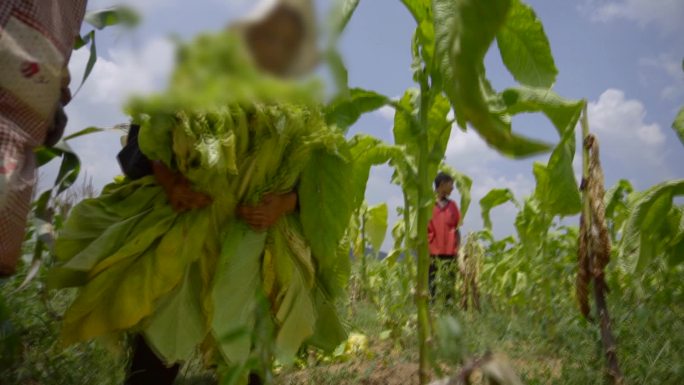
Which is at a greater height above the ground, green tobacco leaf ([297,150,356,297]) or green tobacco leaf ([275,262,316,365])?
green tobacco leaf ([297,150,356,297])

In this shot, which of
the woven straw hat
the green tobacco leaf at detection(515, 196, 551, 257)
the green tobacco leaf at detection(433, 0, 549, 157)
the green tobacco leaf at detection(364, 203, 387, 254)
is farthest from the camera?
the green tobacco leaf at detection(364, 203, 387, 254)

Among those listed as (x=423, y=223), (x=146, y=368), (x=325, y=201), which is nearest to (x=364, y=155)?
(x=423, y=223)

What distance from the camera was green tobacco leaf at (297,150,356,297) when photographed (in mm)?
1311

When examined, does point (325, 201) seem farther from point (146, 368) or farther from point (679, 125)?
point (679, 125)

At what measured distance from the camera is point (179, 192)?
1.36m

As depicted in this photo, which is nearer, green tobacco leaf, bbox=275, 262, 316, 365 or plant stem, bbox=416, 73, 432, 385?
green tobacco leaf, bbox=275, 262, 316, 365

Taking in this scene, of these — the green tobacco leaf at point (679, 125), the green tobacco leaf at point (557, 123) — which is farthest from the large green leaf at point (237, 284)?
the green tobacco leaf at point (679, 125)

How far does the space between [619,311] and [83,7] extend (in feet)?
6.99

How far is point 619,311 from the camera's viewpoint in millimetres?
2146

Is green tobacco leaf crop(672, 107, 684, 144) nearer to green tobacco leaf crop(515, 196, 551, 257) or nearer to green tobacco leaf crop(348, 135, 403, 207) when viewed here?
green tobacco leaf crop(348, 135, 403, 207)

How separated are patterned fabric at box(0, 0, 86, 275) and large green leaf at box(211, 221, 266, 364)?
0.58 m

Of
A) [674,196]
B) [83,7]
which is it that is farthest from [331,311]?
[674,196]

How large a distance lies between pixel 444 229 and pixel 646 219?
2799 millimetres

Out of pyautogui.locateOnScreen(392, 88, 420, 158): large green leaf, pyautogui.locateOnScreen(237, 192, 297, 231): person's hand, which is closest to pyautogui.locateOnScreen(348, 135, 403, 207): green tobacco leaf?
pyautogui.locateOnScreen(392, 88, 420, 158): large green leaf
